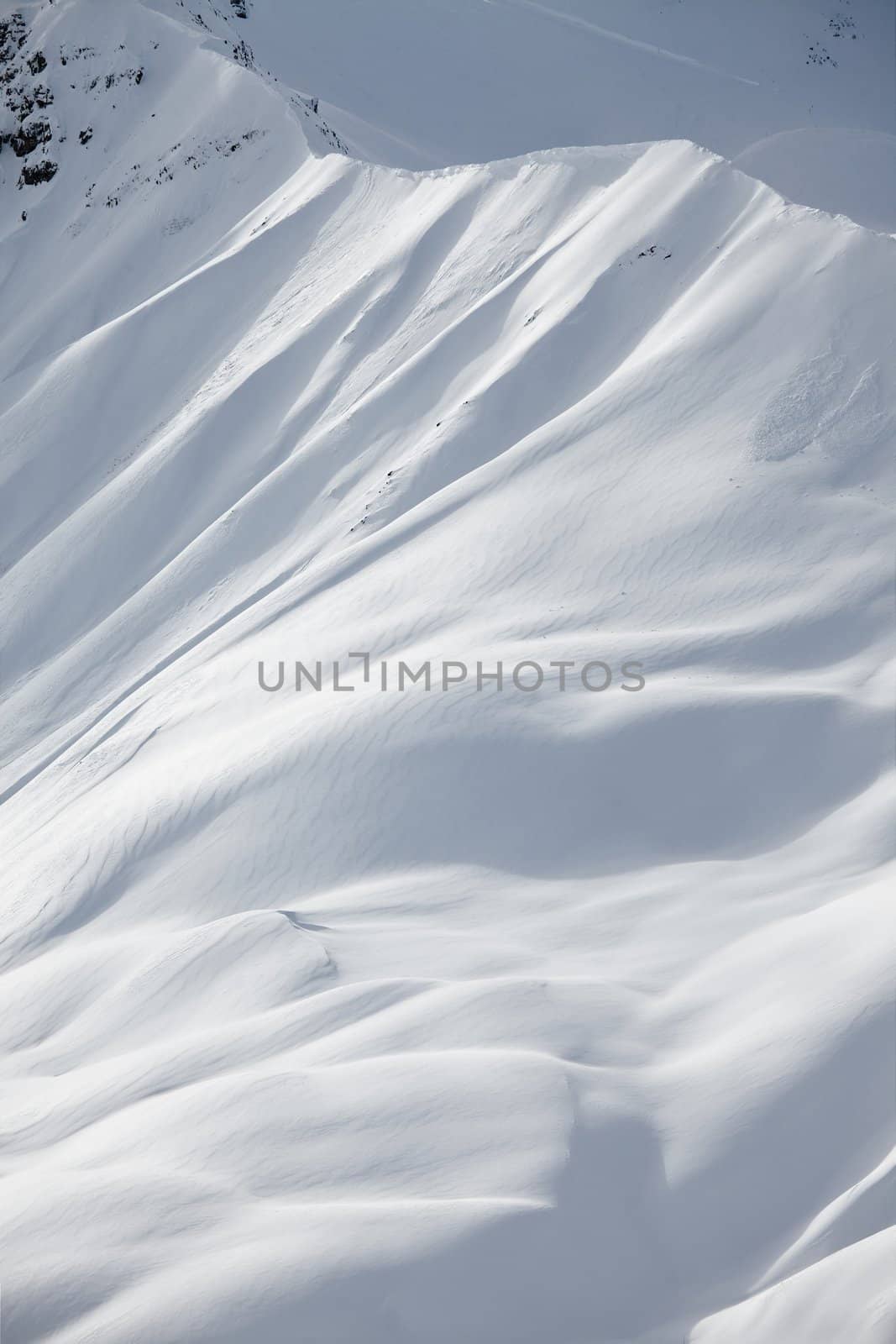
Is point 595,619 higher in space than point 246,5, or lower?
lower

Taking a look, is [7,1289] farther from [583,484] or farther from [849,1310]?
[583,484]

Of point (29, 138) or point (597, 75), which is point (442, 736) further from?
point (29, 138)

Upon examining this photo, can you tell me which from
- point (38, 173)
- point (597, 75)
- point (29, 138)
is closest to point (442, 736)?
point (38, 173)

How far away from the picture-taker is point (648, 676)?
359 inches

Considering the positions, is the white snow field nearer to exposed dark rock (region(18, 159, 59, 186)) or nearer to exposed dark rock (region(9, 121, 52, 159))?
exposed dark rock (region(18, 159, 59, 186))

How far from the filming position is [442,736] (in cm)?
911

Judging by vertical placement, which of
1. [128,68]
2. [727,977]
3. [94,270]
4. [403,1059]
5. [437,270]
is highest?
[128,68]

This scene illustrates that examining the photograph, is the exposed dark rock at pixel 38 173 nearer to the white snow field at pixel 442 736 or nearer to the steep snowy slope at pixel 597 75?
the white snow field at pixel 442 736

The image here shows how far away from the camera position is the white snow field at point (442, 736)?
5445mm

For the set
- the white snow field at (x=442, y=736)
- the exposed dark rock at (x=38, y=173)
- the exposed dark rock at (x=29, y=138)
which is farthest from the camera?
the exposed dark rock at (x=29, y=138)

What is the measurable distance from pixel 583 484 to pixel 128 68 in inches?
603

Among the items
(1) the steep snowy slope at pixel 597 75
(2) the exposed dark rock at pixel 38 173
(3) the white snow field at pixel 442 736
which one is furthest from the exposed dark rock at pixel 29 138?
(1) the steep snowy slope at pixel 597 75

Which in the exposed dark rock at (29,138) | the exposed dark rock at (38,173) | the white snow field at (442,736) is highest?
the exposed dark rock at (29,138)

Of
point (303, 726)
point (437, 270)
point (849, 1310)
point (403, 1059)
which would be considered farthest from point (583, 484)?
point (849, 1310)
